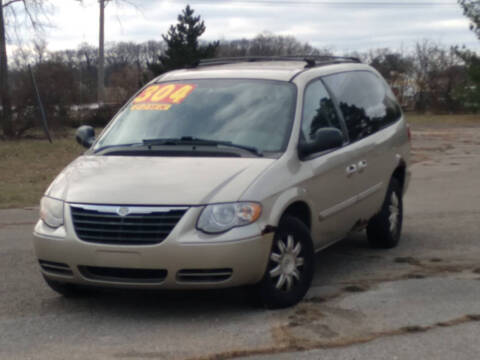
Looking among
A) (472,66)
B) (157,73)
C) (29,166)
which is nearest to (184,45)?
(157,73)

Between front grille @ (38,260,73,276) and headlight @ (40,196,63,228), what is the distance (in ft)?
0.88

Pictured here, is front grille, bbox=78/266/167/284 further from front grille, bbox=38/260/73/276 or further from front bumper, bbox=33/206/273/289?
front grille, bbox=38/260/73/276

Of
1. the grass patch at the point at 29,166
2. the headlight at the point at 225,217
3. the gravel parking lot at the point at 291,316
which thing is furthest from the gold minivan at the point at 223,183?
the grass patch at the point at 29,166

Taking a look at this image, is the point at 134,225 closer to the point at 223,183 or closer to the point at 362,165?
the point at 223,183

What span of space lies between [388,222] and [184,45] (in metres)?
30.6

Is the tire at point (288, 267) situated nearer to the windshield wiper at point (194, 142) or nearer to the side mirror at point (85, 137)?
the windshield wiper at point (194, 142)

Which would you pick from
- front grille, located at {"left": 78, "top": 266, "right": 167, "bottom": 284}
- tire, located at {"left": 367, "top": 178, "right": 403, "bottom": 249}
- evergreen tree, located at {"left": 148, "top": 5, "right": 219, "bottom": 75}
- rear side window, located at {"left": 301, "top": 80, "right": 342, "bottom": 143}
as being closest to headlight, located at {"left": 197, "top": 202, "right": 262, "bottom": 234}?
front grille, located at {"left": 78, "top": 266, "right": 167, "bottom": 284}

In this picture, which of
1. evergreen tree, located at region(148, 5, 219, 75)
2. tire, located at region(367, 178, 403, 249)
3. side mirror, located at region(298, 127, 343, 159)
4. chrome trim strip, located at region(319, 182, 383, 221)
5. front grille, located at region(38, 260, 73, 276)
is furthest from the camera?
evergreen tree, located at region(148, 5, 219, 75)

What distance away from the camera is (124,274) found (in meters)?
5.36

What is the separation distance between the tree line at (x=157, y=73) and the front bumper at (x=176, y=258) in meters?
4.80

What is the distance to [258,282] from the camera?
546 centimetres

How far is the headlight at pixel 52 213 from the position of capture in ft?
18.1

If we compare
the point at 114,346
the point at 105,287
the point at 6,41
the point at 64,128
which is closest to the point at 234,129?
the point at 105,287

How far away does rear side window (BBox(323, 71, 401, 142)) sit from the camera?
7098mm
